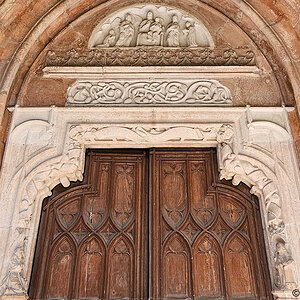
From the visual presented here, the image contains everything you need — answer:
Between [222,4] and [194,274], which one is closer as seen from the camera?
[194,274]

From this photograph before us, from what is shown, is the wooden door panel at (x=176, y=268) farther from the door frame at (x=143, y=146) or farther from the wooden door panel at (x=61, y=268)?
the wooden door panel at (x=61, y=268)

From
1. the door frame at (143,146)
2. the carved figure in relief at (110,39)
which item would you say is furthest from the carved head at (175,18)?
the door frame at (143,146)

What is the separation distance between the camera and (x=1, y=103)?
Answer: 10.9ft

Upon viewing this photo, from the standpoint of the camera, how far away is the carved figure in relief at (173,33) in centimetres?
398

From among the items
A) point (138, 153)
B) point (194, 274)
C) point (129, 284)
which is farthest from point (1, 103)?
point (194, 274)

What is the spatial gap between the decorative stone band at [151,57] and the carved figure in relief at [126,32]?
123 mm

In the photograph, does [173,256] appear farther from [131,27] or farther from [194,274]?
[131,27]

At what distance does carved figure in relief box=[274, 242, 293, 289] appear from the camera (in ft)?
8.80

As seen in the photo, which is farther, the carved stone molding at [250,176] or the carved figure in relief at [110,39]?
the carved figure in relief at [110,39]

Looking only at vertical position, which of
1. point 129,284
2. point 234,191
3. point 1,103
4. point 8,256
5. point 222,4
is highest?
point 222,4

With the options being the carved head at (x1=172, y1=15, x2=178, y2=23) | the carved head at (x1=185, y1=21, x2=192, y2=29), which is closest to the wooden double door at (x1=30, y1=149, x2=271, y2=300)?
the carved head at (x1=185, y1=21, x2=192, y2=29)

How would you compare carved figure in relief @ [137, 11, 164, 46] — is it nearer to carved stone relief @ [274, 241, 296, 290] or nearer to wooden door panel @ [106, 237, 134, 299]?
wooden door panel @ [106, 237, 134, 299]

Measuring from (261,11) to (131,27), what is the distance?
147 cm

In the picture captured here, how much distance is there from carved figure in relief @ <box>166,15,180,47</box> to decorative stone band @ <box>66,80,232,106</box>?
1.91 ft
